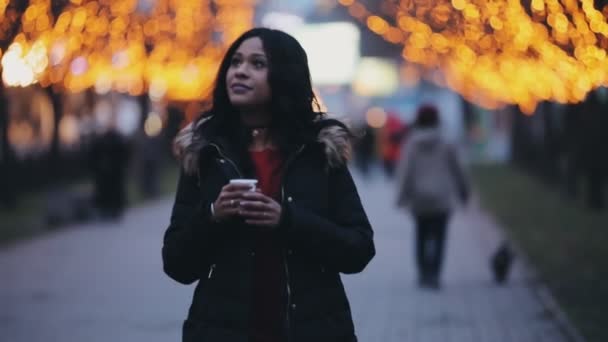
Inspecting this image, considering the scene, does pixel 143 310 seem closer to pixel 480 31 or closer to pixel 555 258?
pixel 480 31

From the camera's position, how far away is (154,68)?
3403 centimetres

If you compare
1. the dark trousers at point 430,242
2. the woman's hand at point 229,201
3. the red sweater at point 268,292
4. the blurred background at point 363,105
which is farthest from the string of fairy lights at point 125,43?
the woman's hand at point 229,201

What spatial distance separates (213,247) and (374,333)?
6.73 m

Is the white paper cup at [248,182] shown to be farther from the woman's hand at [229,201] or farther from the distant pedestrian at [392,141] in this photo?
the distant pedestrian at [392,141]

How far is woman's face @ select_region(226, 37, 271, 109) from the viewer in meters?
4.29

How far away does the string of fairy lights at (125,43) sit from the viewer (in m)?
15.8

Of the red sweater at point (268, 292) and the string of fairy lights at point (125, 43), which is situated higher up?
the red sweater at point (268, 292)

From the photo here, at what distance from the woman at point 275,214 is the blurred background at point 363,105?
0.38 metres

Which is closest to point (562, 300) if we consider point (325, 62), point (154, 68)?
point (154, 68)

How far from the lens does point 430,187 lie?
14.0 m

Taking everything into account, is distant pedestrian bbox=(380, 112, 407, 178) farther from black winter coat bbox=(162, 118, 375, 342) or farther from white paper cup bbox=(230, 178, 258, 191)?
white paper cup bbox=(230, 178, 258, 191)

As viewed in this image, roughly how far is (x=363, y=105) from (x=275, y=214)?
64069mm

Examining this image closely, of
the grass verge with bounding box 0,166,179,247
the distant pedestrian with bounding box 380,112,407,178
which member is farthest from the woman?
the distant pedestrian with bounding box 380,112,407,178

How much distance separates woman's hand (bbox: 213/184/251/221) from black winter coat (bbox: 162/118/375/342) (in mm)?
82
